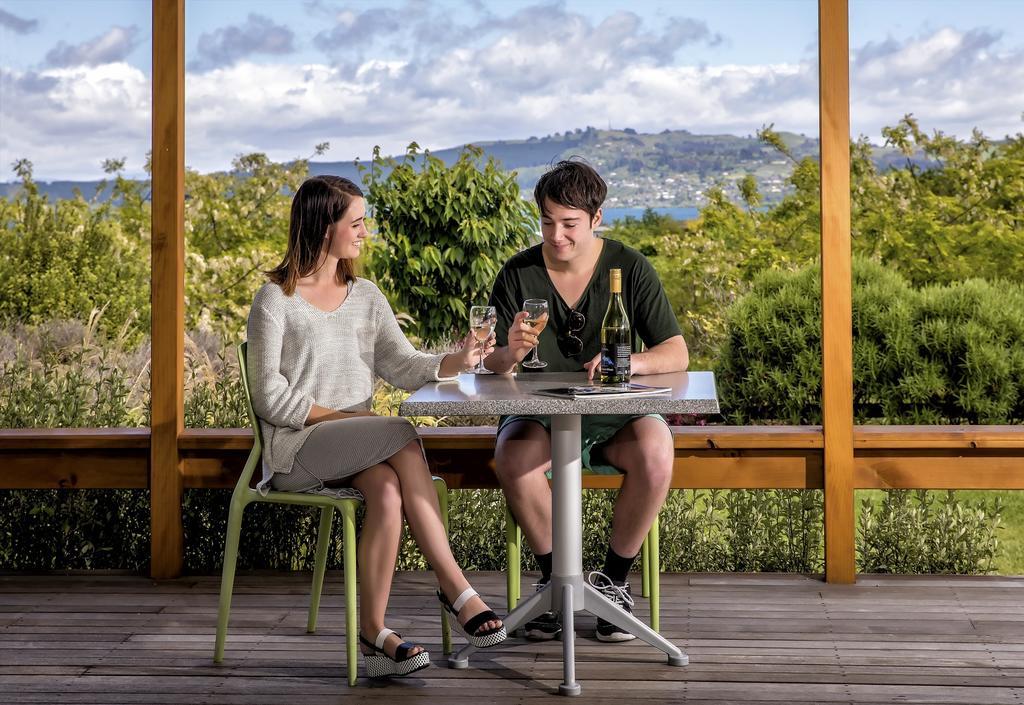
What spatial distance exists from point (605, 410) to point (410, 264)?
3637 millimetres

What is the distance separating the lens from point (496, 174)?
622 cm

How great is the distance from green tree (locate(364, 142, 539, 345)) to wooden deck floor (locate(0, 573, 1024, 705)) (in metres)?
2.36

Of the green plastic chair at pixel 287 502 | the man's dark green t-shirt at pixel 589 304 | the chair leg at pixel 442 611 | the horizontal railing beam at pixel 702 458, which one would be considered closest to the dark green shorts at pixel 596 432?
the man's dark green t-shirt at pixel 589 304

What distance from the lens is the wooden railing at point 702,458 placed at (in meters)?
3.97

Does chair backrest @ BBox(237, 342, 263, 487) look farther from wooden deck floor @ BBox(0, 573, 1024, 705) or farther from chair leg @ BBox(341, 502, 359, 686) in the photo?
wooden deck floor @ BBox(0, 573, 1024, 705)

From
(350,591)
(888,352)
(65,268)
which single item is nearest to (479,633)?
(350,591)

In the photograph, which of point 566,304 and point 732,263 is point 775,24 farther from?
point 566,304

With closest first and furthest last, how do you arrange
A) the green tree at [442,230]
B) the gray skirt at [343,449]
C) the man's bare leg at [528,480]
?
1. the gray skirt at [343,449]
2. the man's bare leg at [528,480]
3. the green tree at [442,230]

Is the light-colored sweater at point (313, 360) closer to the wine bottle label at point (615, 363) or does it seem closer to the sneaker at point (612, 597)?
the wine bottle label at point (615, 363)

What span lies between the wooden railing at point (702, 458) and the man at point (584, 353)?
1.94ft

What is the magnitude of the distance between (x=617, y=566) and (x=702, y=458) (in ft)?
2.56

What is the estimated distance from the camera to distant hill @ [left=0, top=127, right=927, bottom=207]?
347 inches

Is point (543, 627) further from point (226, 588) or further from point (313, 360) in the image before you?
point (313, 360)

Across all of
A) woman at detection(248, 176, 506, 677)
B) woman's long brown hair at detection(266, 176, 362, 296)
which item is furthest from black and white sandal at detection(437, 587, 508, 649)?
woman's long brown hair at detection(266, 176, 362, 296)
